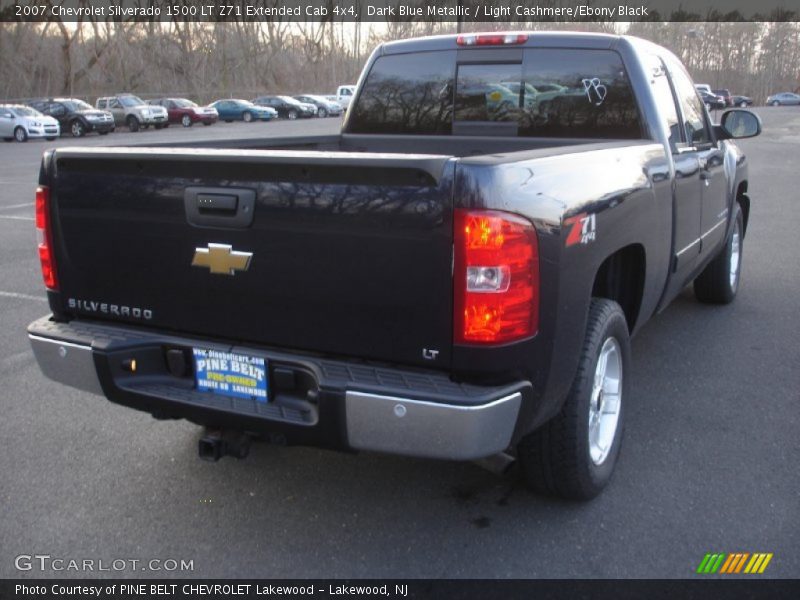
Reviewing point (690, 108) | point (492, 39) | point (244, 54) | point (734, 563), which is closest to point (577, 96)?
point (492, 39)

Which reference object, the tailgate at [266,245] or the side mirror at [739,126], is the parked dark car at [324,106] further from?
the tailgate at [266,245]

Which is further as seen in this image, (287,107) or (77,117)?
(287,107)

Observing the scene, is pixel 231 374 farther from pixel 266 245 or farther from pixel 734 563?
pixel 734 563

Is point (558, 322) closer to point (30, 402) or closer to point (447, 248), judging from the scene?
point (447, 248)

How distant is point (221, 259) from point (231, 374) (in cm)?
42

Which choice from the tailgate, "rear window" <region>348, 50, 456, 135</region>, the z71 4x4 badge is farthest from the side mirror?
the tailgate

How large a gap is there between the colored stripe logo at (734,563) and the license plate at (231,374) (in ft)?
5.69

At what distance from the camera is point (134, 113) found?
38594 millimetres

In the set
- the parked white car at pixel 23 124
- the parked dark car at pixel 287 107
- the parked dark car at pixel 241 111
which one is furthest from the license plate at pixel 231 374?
the parked dark car at pixel 287 107

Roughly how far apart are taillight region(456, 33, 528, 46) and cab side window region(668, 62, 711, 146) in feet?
3.21

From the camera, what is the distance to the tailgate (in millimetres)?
2549

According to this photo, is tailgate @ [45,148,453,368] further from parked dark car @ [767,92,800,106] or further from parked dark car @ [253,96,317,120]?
parked dark car @ [767,92,800,106]

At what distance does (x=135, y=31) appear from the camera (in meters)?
60.7

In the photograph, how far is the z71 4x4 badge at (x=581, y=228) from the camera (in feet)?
9.01
